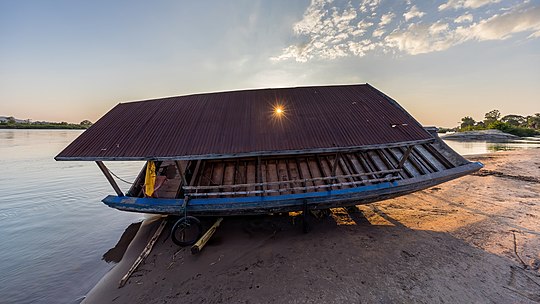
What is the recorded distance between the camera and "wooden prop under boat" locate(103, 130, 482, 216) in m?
6.29

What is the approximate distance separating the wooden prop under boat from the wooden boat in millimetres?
36

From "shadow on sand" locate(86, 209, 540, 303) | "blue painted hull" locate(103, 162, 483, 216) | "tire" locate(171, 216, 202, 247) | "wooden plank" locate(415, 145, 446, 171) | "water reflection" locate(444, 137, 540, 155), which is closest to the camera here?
"shadow on sand" locate(86, 209, 540, 303)

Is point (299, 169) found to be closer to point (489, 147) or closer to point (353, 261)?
point (353, 261)

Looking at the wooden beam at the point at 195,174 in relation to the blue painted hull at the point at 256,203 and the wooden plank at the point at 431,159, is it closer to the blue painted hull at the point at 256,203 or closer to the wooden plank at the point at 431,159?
the blue painted hull at the point at 256,203

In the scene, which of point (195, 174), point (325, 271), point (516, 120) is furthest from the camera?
point (516, 120)

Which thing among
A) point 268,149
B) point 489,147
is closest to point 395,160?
point 268,149

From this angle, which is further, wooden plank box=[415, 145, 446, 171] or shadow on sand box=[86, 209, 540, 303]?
wooden plank box=[415, 145, 446, 171]

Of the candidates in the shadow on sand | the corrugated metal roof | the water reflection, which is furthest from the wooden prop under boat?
the water reflection

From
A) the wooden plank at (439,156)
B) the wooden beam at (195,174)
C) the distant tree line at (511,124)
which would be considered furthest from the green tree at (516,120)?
the wooden beam at (195,174)

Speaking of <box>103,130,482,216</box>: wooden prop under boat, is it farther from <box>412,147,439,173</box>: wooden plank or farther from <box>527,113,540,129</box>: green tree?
<box>527,113,540,129</box>: green tree

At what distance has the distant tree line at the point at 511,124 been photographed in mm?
58081

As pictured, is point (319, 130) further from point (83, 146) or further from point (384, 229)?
point (83, 146)

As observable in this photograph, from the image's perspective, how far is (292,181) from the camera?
641cm

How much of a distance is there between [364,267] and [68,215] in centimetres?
1229
